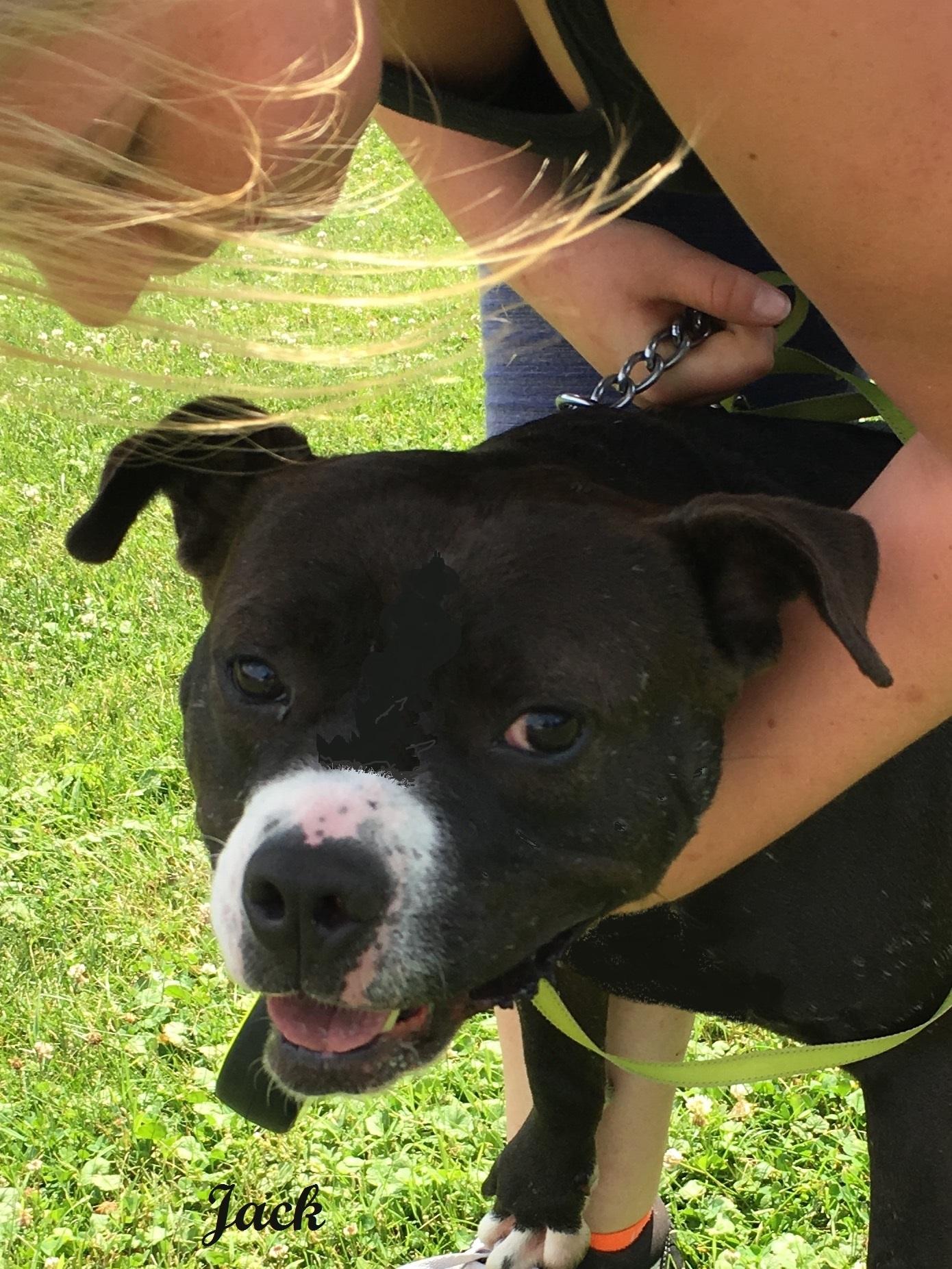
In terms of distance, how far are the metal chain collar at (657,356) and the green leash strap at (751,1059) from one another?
1.09 metres

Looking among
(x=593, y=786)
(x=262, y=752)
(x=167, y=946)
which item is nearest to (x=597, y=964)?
(x=593, y=786)

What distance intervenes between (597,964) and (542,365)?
1.33m

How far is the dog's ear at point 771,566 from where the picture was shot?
6.08 ft

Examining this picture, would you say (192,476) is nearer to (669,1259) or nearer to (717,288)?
(717,288)

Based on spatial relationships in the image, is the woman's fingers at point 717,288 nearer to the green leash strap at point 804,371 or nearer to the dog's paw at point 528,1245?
the green leash strap at point 804,371

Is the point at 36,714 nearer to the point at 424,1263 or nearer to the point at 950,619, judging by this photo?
the point at 424,1263

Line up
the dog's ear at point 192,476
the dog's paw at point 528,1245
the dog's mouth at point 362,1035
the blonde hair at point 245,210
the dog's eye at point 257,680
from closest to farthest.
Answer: the blonde hair at point 245,210
the dog's mouth at point 362,1035
the dog's eye at point 257,680
the dog's ear at point 192,476
the dog's paw at point 528,1245

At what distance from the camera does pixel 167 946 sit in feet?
12.5

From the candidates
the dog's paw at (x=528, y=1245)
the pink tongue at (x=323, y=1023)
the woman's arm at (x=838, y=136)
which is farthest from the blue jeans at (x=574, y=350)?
→ the dog's paw at (x=528, y=1245)

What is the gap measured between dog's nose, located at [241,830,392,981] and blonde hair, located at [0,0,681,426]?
72cm

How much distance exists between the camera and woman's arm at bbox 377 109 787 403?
8.20ft

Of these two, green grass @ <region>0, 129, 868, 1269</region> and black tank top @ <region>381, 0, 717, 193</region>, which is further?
green grass @ <region>0, 129, 868, 1269</region>

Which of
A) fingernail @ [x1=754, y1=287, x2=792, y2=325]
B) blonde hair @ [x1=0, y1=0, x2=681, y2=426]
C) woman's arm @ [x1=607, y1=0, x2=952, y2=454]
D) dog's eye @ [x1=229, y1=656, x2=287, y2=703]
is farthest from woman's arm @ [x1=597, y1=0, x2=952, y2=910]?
dog's eye @ [x1=229, y1=656, x2=287, y2=703]

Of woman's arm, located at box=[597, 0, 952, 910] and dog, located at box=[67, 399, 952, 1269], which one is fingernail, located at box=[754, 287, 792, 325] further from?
woman's arm, located at box=[597, 0, 952, 910]
